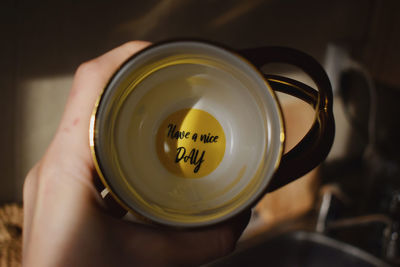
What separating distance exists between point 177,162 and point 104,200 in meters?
0.07

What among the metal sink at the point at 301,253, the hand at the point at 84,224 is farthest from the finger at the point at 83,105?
the metal sink at the point at 301,253

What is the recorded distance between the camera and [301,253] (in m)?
0.75

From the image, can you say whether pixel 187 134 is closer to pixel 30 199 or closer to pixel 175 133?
pixel 175 133

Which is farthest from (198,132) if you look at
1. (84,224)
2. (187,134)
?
(84,224)

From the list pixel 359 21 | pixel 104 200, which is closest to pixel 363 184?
pixel 359 21

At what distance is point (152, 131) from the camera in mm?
294

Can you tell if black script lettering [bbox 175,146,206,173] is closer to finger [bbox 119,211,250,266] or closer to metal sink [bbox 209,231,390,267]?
finger [bbox 119,211,250,266]

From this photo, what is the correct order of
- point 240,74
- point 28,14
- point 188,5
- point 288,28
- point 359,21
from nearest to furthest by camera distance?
1. point 240,74
2. point 28,14
3. point 188,5
4. point 288,28
5. point 359,21

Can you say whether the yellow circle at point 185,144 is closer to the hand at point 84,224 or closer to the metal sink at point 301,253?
the hand at point 84,224

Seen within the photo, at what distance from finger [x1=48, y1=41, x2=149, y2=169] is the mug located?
0.14 ft

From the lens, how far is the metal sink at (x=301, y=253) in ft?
2.21

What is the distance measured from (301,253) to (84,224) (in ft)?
2.02

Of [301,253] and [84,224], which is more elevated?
[84,224]

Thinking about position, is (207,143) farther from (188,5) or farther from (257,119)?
(188,5)
